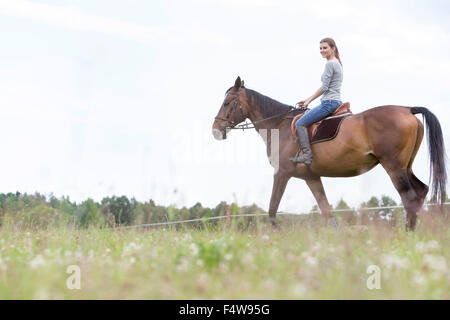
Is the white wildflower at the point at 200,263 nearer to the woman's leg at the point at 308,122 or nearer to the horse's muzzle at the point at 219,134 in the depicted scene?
the woman's leg at the point at 308,122

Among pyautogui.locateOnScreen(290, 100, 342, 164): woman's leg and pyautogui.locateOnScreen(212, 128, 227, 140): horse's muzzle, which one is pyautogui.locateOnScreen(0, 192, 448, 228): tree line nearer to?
pyautogui.locateOnScreen(290, 100, 342, 164): woman's leg

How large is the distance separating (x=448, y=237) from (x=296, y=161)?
320cm

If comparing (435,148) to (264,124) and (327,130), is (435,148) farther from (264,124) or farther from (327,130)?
(264,124)

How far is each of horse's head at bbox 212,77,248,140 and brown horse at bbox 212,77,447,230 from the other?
3.74ft

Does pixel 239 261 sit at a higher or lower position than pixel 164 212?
lower

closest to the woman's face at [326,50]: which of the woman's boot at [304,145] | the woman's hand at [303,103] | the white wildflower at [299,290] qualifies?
the woman's hand at [303,103]

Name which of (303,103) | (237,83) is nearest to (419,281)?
(303,103)

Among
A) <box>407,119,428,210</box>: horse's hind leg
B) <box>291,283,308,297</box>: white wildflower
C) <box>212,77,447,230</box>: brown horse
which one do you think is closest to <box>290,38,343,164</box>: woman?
<box>212,77,447,230</box>: brown horse

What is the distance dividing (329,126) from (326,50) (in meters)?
1.41

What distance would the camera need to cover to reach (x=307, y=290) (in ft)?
12.1

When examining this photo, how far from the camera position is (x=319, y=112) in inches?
350
